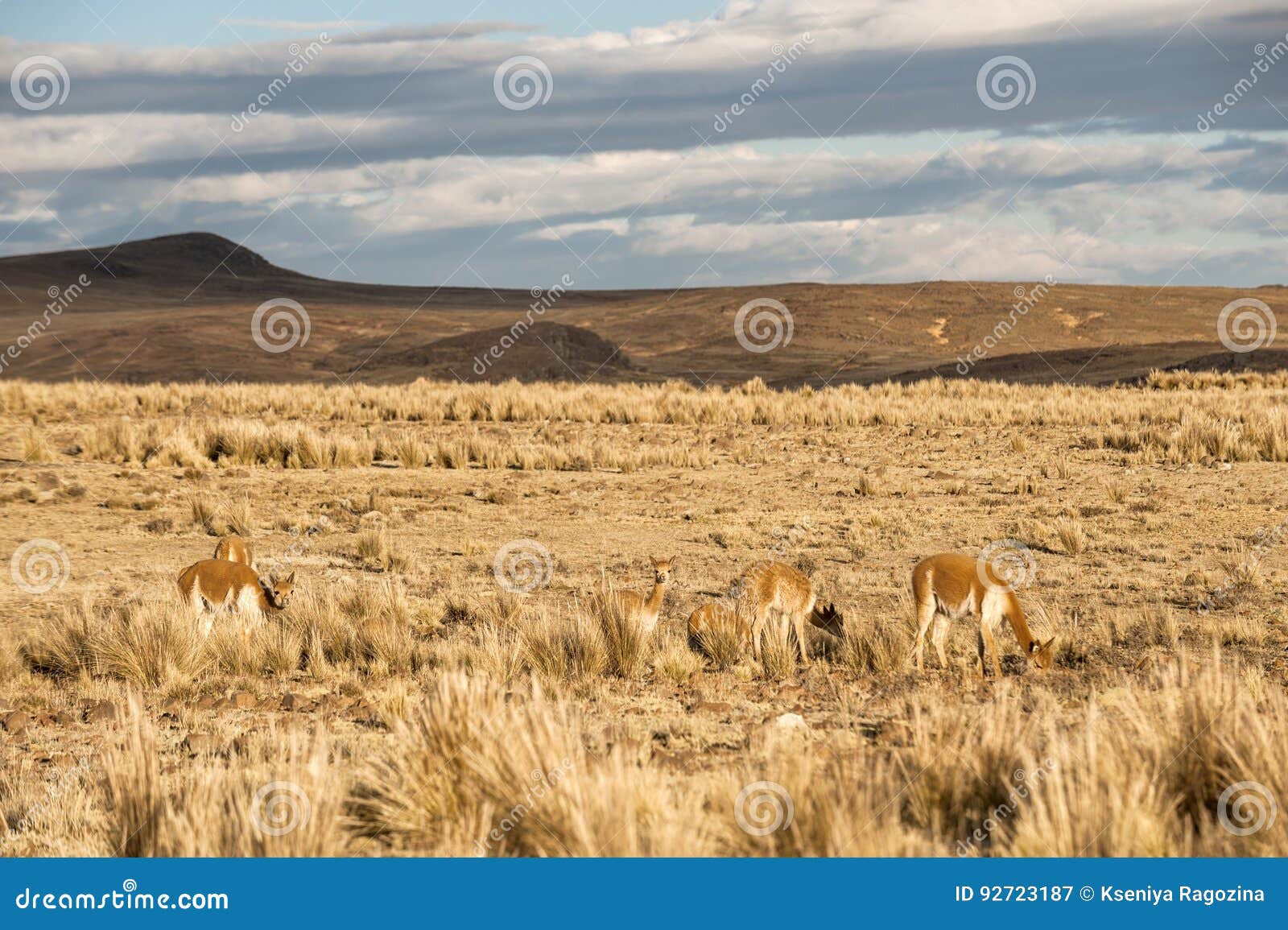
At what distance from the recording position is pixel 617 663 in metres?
8.55

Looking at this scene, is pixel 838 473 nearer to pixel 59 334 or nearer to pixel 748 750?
pixel 748 750

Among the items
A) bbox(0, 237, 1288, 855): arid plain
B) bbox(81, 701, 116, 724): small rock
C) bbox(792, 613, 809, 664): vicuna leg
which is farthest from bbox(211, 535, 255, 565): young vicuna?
bbox(792, 613, 809, 664): vicuna leg

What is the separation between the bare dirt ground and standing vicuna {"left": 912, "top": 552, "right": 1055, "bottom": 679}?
0.23 meters

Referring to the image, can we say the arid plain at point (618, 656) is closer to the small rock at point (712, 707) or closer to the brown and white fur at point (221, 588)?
the small rock at point (712, 707)

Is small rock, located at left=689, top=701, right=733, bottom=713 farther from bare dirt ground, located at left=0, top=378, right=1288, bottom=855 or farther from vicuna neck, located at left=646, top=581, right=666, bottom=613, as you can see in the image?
vicuna neck, located at left=646, top=581, right=666, bottom=613

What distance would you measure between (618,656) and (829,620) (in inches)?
62.4

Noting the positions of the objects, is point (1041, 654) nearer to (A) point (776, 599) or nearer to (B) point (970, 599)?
(B) point (970, 599)

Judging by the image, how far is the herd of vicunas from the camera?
7773mm

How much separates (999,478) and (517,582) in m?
8.72

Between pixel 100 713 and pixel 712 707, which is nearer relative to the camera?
pixel 712 707

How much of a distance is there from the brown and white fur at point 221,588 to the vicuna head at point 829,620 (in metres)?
4.10

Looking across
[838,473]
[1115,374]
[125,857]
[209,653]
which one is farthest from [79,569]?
[1115,374]

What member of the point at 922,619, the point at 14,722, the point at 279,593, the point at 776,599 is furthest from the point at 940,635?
the point at 14,722

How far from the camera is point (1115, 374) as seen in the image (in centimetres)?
4584
